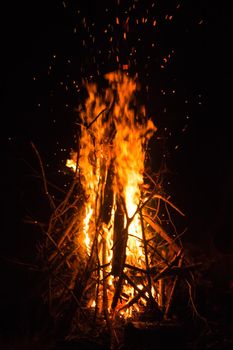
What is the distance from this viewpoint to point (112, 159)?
4426mm

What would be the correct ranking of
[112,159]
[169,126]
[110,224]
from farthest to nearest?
[169,126] < [110,224] < [112,159]

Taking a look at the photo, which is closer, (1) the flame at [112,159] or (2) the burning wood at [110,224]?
(2) the burning wood at [110,224]

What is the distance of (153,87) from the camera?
24.6 feet

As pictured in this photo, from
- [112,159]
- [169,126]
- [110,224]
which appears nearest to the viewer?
[112,159]

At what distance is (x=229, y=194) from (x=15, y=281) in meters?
4.88

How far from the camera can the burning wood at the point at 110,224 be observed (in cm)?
409

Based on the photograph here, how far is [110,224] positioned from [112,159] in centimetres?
76

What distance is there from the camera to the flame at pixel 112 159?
4.40 m

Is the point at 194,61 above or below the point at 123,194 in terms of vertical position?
above

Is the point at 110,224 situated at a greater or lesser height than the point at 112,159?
lesser

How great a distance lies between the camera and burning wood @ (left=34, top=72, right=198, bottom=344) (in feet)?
13.4

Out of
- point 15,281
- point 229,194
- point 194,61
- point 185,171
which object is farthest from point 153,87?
point 15,281

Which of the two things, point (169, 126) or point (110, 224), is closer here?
point (110, 224)

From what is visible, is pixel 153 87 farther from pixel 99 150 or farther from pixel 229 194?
pixel 99 150
